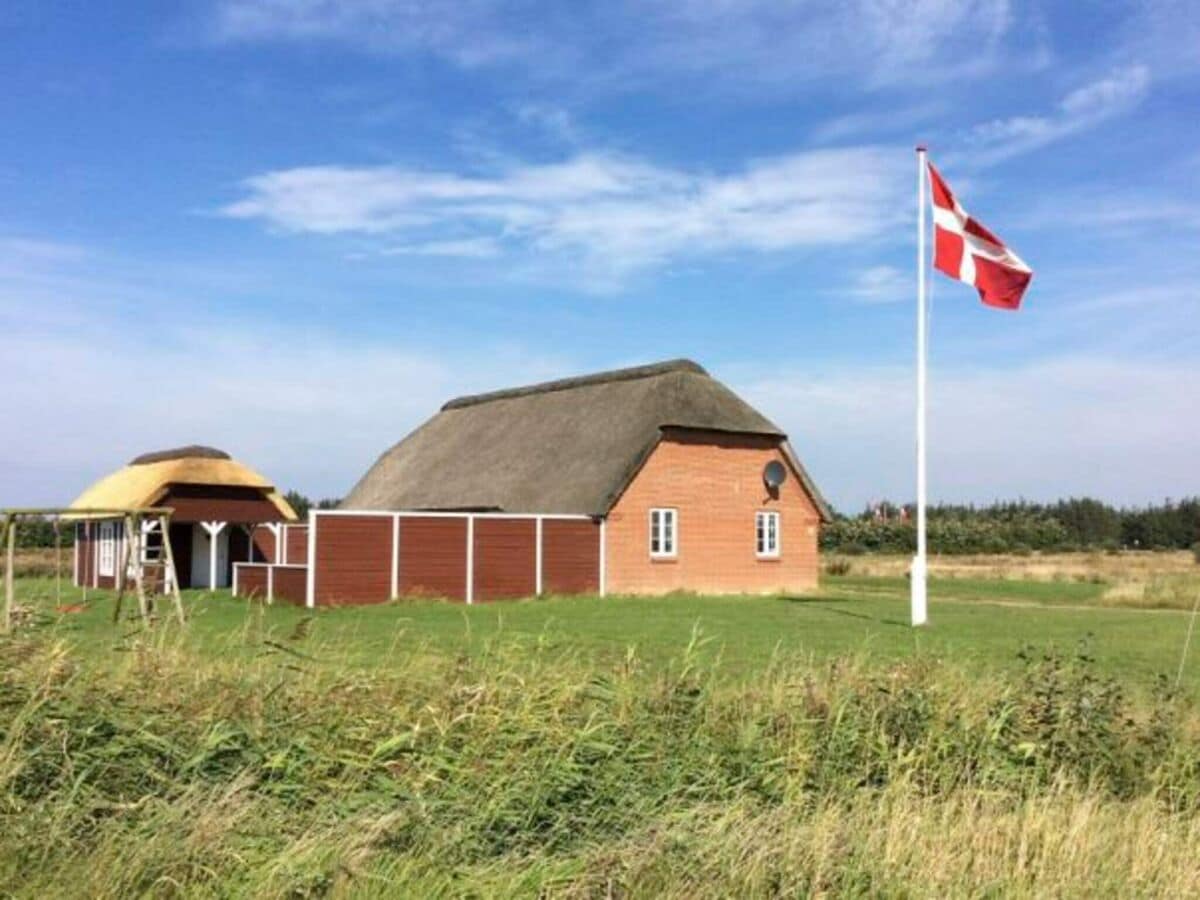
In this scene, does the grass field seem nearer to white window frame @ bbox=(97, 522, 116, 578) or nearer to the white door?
the white door

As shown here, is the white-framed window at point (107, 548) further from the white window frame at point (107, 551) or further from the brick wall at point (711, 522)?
the brick wall at point (711, 522)

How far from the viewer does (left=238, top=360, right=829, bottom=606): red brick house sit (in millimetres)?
33219

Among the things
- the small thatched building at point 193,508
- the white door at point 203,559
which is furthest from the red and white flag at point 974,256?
the white door at point 203,559

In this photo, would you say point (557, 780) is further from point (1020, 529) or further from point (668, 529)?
point (1020, 529)

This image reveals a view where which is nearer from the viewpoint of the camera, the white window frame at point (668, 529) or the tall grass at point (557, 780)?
the tall grass at point (557, 780)

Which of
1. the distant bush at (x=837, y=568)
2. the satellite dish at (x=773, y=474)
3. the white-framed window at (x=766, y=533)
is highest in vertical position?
the satellite dish at (x=773, y=474)

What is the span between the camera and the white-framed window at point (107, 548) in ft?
136

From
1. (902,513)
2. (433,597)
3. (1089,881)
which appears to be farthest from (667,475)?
(902,513)

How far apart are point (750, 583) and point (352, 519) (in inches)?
521

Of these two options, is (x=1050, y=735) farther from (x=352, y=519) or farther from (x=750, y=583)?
(x=750, y=583)

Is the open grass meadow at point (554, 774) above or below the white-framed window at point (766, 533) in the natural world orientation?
below

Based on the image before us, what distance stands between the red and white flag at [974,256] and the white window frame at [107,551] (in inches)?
1126

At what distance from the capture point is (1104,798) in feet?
28.1

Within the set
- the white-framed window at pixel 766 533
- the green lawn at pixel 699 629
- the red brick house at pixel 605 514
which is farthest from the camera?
the white-framed window at pixel 766 533
